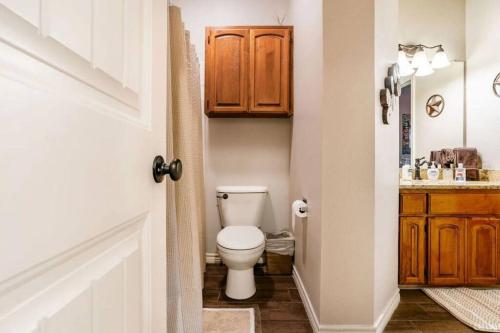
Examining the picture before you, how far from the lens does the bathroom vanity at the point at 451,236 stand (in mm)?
2105

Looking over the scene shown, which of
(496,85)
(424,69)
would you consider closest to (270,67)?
(424,69)

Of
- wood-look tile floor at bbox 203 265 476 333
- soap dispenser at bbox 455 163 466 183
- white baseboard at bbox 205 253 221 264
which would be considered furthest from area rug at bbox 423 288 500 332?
white baseboard at bbox 205 253 221 264

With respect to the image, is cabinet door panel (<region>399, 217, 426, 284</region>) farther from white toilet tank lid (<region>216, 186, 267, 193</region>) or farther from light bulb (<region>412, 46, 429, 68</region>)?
light bulb (<region>412, 46, 429, 68</region>)

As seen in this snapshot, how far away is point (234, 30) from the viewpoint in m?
2.50

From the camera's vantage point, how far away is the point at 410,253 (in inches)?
83.0

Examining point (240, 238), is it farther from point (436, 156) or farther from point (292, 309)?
point (436, 156)

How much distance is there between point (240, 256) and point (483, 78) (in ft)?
9.14

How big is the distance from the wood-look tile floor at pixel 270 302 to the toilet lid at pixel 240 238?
0.42m

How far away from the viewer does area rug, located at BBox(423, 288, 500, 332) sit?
5.58ft

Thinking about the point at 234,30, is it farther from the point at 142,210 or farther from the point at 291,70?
the point at 142,210

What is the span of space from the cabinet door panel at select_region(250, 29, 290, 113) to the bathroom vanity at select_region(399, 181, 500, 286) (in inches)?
51.4

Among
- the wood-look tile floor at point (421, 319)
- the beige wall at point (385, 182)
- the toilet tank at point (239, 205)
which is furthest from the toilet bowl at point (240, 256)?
the wood-look tile floor at point (421, 319)

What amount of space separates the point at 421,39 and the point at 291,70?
4.59ft


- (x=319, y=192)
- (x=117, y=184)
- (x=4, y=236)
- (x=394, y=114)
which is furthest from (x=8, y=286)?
(x=394, y=114)
